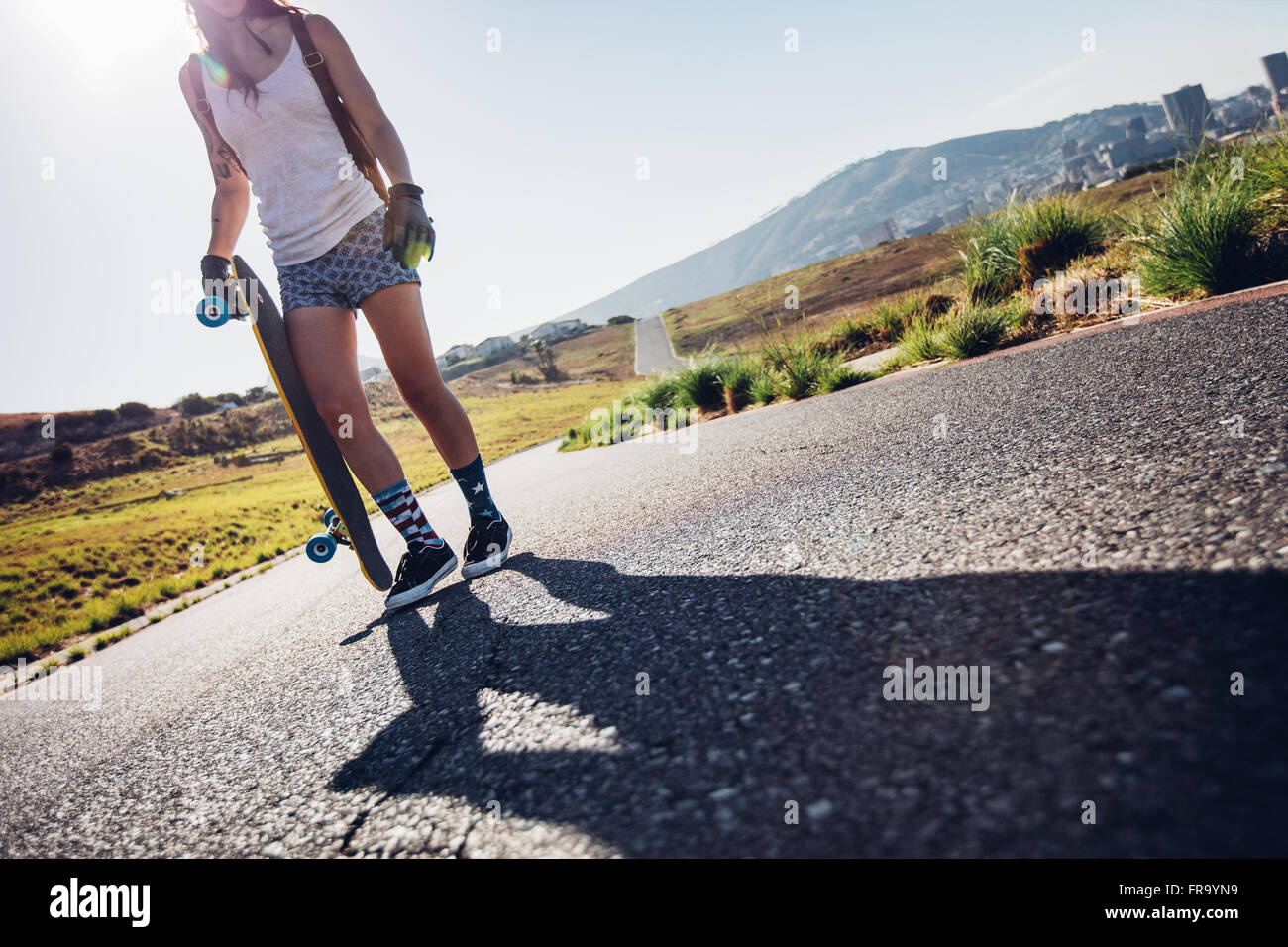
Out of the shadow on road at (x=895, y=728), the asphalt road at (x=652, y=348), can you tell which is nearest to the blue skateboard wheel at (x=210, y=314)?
the shadow on road at (x=895, y=728)

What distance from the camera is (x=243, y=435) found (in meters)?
30.5

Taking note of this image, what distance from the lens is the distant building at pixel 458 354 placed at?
84.8 metres

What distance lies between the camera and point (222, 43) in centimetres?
227

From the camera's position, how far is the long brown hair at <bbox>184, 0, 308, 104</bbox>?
226cm

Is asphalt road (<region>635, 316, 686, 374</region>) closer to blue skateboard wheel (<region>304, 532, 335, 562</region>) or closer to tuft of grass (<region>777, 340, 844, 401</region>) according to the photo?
tuft of grass (<region>777, 340, 844, 401</region>)

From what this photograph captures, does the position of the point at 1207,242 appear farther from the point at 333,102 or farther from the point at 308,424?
the point at 308,424

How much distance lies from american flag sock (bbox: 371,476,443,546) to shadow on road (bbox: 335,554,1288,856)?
1.05 meters

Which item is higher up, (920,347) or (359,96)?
(359,96)

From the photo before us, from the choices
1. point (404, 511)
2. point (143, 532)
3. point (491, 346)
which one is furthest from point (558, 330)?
point (404, 511)

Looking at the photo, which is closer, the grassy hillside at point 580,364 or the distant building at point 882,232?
the grassy hillside at point 580,364

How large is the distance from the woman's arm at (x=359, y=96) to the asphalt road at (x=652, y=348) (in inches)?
1230

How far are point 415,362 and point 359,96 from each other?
1.03 m

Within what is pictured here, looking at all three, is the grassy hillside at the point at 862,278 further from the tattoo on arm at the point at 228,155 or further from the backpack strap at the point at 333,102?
the tattoo on arm at the point at 228,155

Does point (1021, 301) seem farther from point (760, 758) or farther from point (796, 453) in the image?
point (760, 758)
